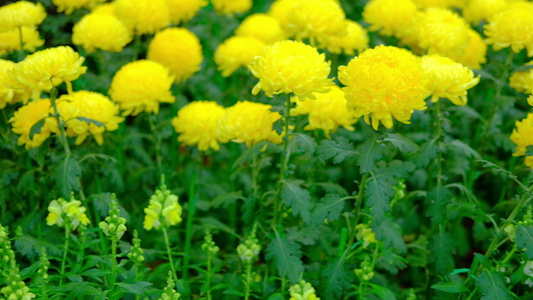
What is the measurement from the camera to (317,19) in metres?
2.58

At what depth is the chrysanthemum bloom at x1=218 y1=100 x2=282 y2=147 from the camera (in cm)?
212

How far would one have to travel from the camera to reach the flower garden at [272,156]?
6.07ft

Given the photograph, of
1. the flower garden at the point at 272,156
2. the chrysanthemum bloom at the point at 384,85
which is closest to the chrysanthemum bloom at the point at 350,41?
the flower garden at the point at 272,156

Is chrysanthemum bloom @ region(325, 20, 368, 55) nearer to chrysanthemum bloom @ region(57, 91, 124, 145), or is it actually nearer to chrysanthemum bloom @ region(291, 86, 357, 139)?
chrysanthemum bloom @ region(291, 86, 357, 139)

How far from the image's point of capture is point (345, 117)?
2.28 metres

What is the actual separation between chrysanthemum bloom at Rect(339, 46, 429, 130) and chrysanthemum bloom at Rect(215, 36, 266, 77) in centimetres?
121

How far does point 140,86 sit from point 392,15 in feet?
4.67

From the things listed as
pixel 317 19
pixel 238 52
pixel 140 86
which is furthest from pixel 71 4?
pixel 317 19

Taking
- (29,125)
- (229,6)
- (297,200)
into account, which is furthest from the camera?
(229,6)

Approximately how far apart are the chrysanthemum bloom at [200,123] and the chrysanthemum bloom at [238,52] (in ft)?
1.63

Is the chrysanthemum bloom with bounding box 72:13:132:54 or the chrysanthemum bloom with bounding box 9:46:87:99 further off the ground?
the chrysanthemum bloom with bounding box 9:46:87:99

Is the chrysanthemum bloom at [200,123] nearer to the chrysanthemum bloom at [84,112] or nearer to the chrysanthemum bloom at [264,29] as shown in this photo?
the chrysanthemum bloom at [84,112]

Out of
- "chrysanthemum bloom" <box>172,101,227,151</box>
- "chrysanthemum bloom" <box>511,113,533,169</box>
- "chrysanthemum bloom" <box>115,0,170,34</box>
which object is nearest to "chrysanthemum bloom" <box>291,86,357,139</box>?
"chrysanthemum bloom" <box>172,101,227,151</box>

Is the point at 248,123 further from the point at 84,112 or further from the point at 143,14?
the point at 143,14
